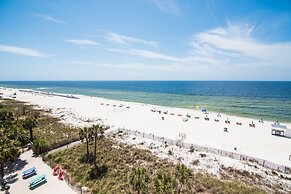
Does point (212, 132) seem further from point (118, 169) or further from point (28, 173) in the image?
point (28, 173)

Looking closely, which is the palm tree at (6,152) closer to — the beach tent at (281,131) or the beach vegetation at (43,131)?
the beach vegetation at (43,131)

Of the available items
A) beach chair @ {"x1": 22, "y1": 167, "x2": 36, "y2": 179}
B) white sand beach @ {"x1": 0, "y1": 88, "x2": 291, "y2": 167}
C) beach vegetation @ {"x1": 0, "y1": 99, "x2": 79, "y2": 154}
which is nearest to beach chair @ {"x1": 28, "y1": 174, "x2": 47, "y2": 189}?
beach chair @ {"x1": 22, "y1": 167, "x2": 36, "y2": 179}

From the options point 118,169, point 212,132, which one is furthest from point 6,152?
point 212,132

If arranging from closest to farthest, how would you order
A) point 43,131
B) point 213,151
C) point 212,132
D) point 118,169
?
point 118,169 → point 213,151 → point 43,131 → point 212,132

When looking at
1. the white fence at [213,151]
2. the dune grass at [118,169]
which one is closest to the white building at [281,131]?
the white fence at [213,151]

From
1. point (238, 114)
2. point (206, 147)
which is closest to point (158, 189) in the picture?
point (206, 147)
